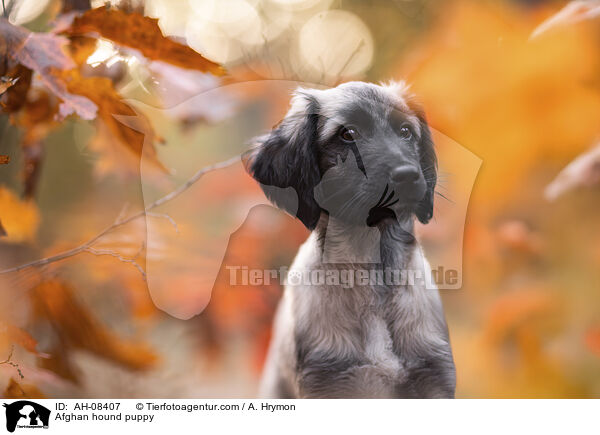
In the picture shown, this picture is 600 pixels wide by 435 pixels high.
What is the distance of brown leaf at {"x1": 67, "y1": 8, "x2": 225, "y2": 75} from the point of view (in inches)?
71.4

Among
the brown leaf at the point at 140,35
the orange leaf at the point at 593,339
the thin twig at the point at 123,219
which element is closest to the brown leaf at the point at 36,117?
the brown leaf at the point at 140,35

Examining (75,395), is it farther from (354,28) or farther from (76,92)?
(354,28)

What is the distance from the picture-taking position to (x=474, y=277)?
5.91ft

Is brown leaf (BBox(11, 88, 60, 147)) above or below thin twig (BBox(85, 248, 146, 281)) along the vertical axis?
above

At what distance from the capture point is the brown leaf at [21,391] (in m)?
1.85

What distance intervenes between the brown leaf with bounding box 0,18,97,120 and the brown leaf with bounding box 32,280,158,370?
64 cm

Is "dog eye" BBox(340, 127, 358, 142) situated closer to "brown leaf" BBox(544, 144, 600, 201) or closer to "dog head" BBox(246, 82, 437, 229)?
"dog head" BBox(246, 82, 437, 229)

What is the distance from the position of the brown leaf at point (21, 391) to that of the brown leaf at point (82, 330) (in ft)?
0.66

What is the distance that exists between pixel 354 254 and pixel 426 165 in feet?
1.23

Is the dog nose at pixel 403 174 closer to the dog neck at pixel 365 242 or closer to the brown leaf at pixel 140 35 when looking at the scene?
the dog neck at pixel 365 242
